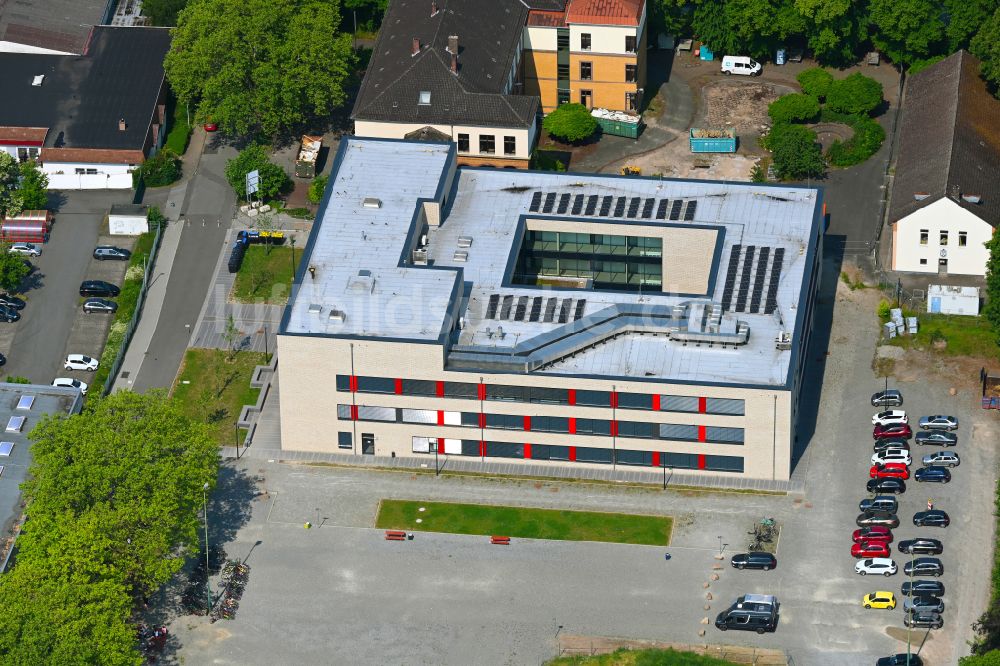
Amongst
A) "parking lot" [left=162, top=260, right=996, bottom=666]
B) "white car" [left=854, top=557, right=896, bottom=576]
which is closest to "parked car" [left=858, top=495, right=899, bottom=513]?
"parking lot" [left=162, top=260, right=996, bottom=666]

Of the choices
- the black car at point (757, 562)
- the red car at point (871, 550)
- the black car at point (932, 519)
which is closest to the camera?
the black car at point (757, 562)

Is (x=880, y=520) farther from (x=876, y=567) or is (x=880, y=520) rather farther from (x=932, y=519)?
(x=876, y=567)

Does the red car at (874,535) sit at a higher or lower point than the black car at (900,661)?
higher

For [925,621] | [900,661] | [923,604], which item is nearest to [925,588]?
[923,604]

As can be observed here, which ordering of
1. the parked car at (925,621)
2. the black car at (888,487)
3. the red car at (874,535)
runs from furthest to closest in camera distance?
the black car at (888,487)
the red car at (874,535)
the parked car at (925,621)

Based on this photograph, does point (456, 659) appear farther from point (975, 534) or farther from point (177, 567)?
point (975, 534)

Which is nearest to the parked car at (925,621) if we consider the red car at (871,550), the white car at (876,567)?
the white car at (876,567)

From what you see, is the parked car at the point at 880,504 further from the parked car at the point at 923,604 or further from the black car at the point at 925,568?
the parked car at the point at 923,604
